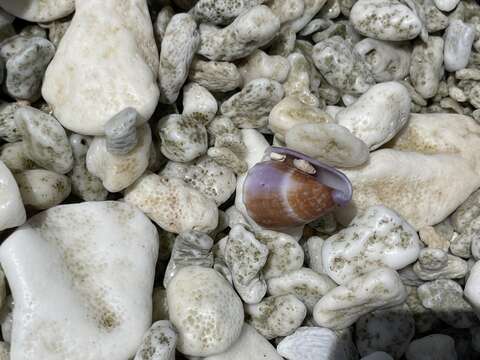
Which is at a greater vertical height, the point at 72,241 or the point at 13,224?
the point at 13,224

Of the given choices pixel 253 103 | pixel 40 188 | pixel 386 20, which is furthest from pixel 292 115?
pixel 40 188

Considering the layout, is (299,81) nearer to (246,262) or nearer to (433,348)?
(246,262)

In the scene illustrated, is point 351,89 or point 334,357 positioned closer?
point 334,357

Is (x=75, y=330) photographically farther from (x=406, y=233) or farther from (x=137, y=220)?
(x=406, y=233)

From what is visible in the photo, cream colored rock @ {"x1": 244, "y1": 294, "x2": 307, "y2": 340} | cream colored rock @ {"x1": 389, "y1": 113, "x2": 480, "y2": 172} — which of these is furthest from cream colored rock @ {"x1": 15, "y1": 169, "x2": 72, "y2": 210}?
cream colored rock @ {"x1": 389, "y1": 113, "x2": 480, "y2": 172}

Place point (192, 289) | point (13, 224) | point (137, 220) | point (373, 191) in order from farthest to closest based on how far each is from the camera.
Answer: point (373, 191), point (137, 220), point (192, 289), point (13, 224)

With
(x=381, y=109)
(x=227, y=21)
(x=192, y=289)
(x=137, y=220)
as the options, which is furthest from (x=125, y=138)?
(x=381, y=109)

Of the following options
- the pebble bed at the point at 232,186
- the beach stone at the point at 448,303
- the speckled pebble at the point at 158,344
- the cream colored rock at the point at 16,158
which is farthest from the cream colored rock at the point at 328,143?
the cream colored rock at the point at 16,158
